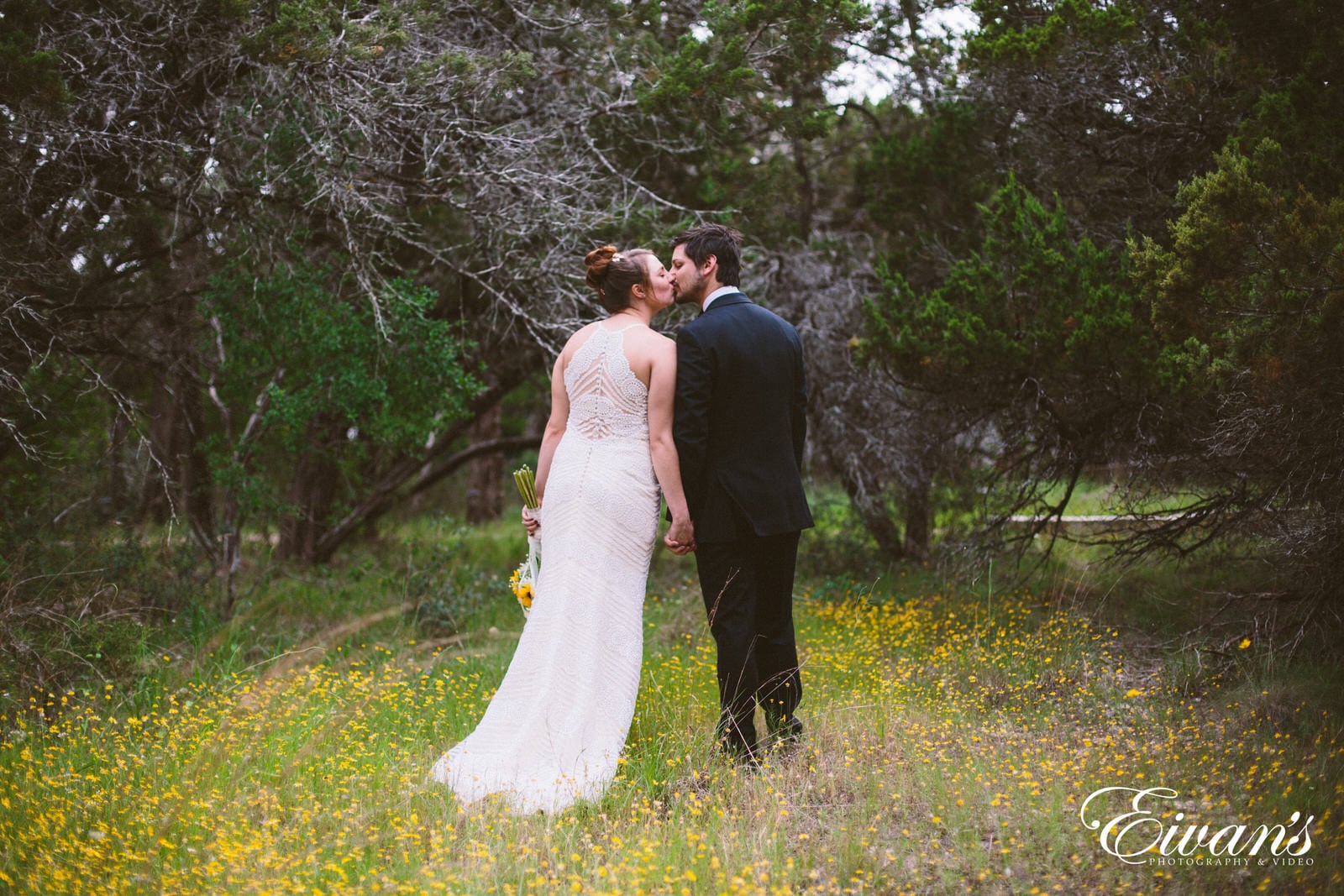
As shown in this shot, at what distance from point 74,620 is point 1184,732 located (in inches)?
229

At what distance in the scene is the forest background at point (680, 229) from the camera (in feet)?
17.4

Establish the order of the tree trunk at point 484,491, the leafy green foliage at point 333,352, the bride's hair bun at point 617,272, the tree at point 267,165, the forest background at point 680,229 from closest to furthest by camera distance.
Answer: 1. the bride's hair bun at point 617,272
2. the forest background at point 680,229
3. the tree at point 267,165
4. the leafy green foliage at point 333,352
5. the tree trunk at point 484,491

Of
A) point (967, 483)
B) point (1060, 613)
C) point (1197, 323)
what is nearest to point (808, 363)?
point (967, 483)

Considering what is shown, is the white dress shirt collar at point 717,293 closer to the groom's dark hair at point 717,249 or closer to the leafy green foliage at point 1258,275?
the groom's dark hair at point 717,249

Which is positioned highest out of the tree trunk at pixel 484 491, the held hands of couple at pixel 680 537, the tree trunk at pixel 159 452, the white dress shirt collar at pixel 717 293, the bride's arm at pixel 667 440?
the white dress shirt collar at pixel 717 293

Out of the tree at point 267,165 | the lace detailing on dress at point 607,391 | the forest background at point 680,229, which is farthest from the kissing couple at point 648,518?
the tree at point 267,165

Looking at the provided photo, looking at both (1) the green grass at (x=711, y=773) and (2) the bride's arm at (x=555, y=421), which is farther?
(2) the bride's arm at (x=555, y=421)

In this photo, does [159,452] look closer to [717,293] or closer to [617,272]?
[617,272]

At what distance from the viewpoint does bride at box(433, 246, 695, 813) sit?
4305mm

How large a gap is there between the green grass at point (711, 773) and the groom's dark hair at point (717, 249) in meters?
2.09

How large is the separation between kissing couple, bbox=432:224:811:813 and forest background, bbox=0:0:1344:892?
2.38 m

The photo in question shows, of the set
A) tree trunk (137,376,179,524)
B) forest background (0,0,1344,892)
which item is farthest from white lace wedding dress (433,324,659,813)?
tree trunk (137,376,179,524)

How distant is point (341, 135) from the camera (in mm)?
6801

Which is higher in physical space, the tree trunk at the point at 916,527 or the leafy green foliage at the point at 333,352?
the leafy green foliage at the point at 333,352
